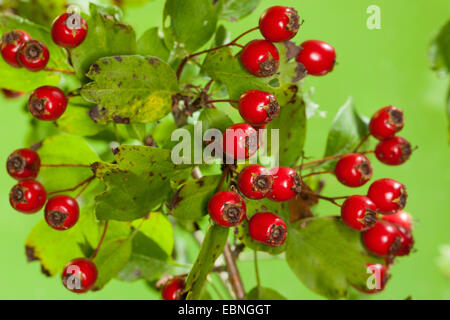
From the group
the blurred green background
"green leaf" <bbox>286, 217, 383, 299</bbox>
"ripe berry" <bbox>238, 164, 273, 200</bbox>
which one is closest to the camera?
"ripe berry" <bbox>238, 164, 273, 200</bbox>

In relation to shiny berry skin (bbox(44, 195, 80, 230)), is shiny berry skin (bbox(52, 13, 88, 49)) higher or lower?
higher

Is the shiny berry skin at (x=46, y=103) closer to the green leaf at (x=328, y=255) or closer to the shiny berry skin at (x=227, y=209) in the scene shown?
the shiny berry skin at (x=227, y=209)

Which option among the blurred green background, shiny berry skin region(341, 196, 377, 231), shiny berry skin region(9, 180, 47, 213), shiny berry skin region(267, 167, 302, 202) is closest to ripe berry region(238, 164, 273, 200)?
shiny berry skin region(267, 167, 302, 202)

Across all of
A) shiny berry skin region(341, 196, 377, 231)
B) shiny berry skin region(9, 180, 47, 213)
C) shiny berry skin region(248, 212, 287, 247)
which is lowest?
shiny berry skin region(248, 212, 287, 247)

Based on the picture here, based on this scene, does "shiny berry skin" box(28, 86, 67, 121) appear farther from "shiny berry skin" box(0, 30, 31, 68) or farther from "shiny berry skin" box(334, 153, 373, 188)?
"shiny berry skin" box(334, 153, 373, 188)

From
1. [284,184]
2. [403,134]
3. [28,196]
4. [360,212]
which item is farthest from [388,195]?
[403,134]

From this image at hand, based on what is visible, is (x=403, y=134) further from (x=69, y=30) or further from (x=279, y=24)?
(x=69, y=30)

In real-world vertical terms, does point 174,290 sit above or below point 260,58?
below
